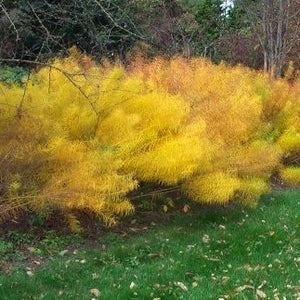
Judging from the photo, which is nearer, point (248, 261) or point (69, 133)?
point (248, 261)

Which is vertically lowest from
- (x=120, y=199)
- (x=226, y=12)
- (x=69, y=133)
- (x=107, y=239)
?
(x=107, y=239)

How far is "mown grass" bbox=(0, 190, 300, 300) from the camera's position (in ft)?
18.1

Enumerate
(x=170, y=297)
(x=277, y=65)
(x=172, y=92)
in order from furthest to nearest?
(x=277, y=65), (x=172, y=92), (x=170, y=297)

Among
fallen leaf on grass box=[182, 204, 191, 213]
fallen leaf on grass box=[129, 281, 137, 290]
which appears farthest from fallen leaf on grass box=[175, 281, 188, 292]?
fallen leaf on grass box=[182, 204, 191, 213]

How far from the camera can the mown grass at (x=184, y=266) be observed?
18.1 feet

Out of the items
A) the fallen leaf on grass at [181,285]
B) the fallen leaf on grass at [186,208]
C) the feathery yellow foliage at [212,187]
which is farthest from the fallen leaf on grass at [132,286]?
the fallen leaf on grass at [186,208]

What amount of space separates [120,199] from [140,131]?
0.92 meters

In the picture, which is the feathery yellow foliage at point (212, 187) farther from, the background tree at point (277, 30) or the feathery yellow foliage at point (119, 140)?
the background tree at point (277, 30)

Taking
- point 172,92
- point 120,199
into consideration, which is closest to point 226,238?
point 120,199

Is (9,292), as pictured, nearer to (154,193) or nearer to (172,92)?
(154,193)

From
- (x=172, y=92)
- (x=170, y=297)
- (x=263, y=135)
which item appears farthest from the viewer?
(x=263, y=135)

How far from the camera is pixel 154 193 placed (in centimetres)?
782

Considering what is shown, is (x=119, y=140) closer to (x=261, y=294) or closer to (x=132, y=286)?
(x=132, y=286)

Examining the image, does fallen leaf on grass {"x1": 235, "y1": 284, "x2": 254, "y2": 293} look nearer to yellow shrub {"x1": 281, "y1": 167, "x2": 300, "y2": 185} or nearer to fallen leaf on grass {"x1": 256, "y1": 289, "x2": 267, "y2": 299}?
fallen leaf on grass {"x1": 256, "y1": 289, "x2": 267, "y2": 299}
